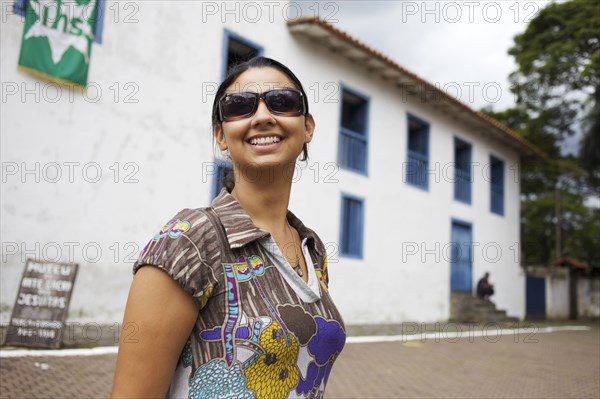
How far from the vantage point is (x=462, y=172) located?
614 inches

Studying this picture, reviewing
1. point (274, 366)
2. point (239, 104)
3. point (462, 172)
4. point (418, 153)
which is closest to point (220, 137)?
point (239, 104)

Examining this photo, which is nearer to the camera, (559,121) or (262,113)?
(262,113)

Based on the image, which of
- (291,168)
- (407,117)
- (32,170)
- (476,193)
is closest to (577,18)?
(407,117)

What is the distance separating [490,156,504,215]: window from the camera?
17.1 m

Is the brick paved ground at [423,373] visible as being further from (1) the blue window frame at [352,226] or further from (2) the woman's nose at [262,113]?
(2) the woman's nose at [262,113]

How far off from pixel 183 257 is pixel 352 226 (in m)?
10.8

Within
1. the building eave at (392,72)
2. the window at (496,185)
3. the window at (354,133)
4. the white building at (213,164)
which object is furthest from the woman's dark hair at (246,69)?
the window at (496,185)

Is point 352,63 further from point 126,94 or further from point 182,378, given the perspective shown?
point 182,378

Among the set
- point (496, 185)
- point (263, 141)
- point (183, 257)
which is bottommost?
point (183, 257)

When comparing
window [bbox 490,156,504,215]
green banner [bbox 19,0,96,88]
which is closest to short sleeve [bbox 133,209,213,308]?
green banner [bbox 19,0,96,88]

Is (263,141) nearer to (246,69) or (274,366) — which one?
(246,69)

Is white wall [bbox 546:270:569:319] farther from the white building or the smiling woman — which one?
the smiling woman

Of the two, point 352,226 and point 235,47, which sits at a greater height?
point 235,47

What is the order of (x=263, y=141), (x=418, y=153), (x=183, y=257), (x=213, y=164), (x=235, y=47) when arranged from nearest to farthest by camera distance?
(x=183, y=257)
(x=263, y=141)
(x=213, y=164)
(x=235, y=47)
(x=418, y=153)
